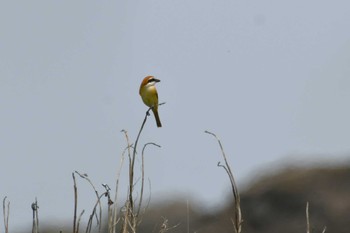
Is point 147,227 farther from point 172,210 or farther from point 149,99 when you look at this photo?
point 149,99

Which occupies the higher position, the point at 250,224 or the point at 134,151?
the point at 250,224

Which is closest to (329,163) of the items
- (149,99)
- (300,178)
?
(300,178)

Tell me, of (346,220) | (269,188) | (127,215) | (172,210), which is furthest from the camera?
(172,210)

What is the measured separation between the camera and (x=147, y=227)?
38.9m

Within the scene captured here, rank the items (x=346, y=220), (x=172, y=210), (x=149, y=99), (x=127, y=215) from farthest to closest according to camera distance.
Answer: (x=172, y=210) < (x=346, y=220) < (x=149, y=99) < (x=127, y=215)

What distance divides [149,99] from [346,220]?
2355cm

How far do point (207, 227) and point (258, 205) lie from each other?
174cm

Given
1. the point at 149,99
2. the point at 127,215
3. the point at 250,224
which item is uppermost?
the point at 250,224

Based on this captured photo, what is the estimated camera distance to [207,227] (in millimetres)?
37188

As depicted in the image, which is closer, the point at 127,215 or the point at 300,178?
the point at 127,215

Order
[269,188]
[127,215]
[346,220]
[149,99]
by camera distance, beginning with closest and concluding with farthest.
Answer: [127,215] < [149,99] < [346,220] < [269,188]

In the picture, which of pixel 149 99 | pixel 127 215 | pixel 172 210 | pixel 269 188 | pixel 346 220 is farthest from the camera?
pixel 172 210

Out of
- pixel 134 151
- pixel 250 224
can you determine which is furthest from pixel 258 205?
pixel 134 151

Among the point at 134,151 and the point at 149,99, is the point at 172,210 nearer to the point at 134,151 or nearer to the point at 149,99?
the point at 149,99
